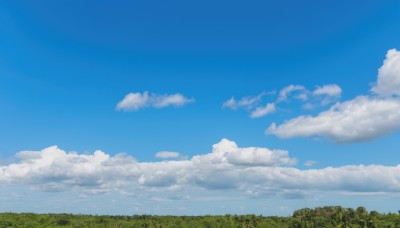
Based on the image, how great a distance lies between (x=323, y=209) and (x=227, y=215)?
42.5 meters

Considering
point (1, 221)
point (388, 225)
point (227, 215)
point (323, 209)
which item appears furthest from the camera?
point (323, 209)

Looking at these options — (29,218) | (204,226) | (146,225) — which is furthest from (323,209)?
(29,218)

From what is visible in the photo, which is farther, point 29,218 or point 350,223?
point 29,218

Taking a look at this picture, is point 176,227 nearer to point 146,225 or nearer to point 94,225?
point 146,225

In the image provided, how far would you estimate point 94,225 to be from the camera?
133875 mm

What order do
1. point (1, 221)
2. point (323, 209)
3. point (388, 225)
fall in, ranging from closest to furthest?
point (388, 225)
point (1, 221)
point (323, 209)

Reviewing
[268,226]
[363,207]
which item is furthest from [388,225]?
[268,226]

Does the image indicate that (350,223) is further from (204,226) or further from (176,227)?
(176,227)

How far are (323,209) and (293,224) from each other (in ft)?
120

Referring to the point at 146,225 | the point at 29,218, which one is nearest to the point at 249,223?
the point at 146,225

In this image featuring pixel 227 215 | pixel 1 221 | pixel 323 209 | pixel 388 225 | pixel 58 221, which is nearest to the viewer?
pixel 388 225

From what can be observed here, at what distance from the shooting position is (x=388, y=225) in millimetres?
129000

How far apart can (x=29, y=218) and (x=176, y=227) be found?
56722 mm

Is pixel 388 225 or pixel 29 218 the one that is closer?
pixel 388 225
